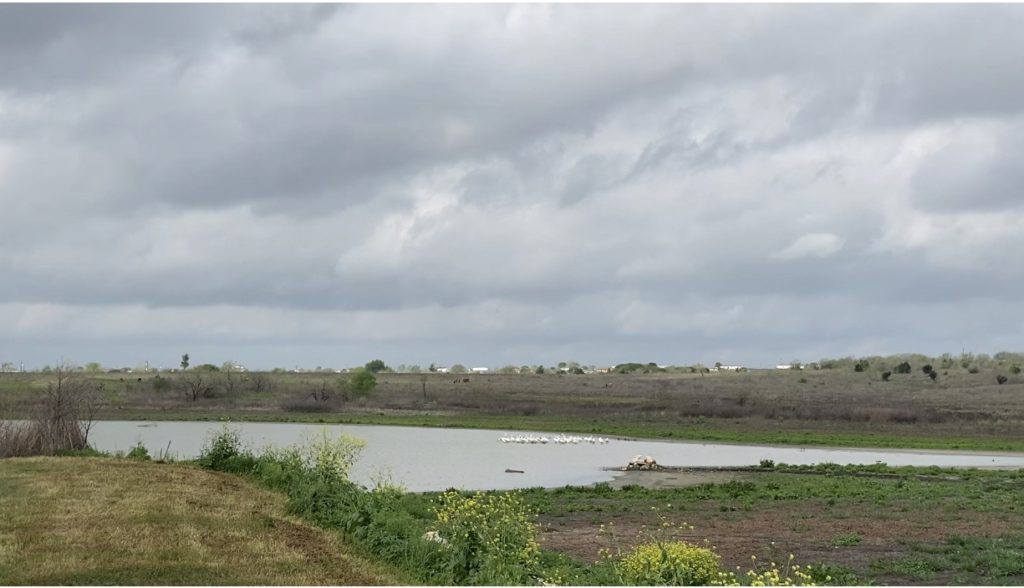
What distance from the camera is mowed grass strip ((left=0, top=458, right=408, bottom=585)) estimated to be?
41.6ft

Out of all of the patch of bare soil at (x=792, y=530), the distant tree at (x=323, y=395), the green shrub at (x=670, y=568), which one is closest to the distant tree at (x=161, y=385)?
the distant tree at (x=323, y=395)

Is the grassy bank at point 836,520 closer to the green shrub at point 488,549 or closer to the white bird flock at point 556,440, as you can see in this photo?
the green shrub at point 488,549

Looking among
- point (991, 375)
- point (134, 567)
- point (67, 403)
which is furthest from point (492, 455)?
point (991, 375)

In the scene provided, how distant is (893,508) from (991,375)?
90857 millimetres

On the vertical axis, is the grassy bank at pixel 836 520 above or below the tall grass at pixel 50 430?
below

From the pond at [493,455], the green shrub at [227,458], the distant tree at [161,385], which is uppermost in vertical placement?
the distant tree at [161,385]

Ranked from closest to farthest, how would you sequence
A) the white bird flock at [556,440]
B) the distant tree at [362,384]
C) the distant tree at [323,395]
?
the white bird flock at [556,440]
the distant tree at [323,395]
the distant tree at [362,384]

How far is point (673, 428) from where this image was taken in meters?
71.2

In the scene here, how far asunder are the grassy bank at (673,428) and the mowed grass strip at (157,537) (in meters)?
31.5

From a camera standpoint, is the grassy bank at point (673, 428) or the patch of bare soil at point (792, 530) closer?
the patch of bare soil at point (792, 530)

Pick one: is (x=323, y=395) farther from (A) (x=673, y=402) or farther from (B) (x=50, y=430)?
(B) (x=50, y=430)

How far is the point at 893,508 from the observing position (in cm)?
2805

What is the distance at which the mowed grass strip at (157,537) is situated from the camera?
499 inches

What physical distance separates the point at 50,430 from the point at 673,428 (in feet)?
166
